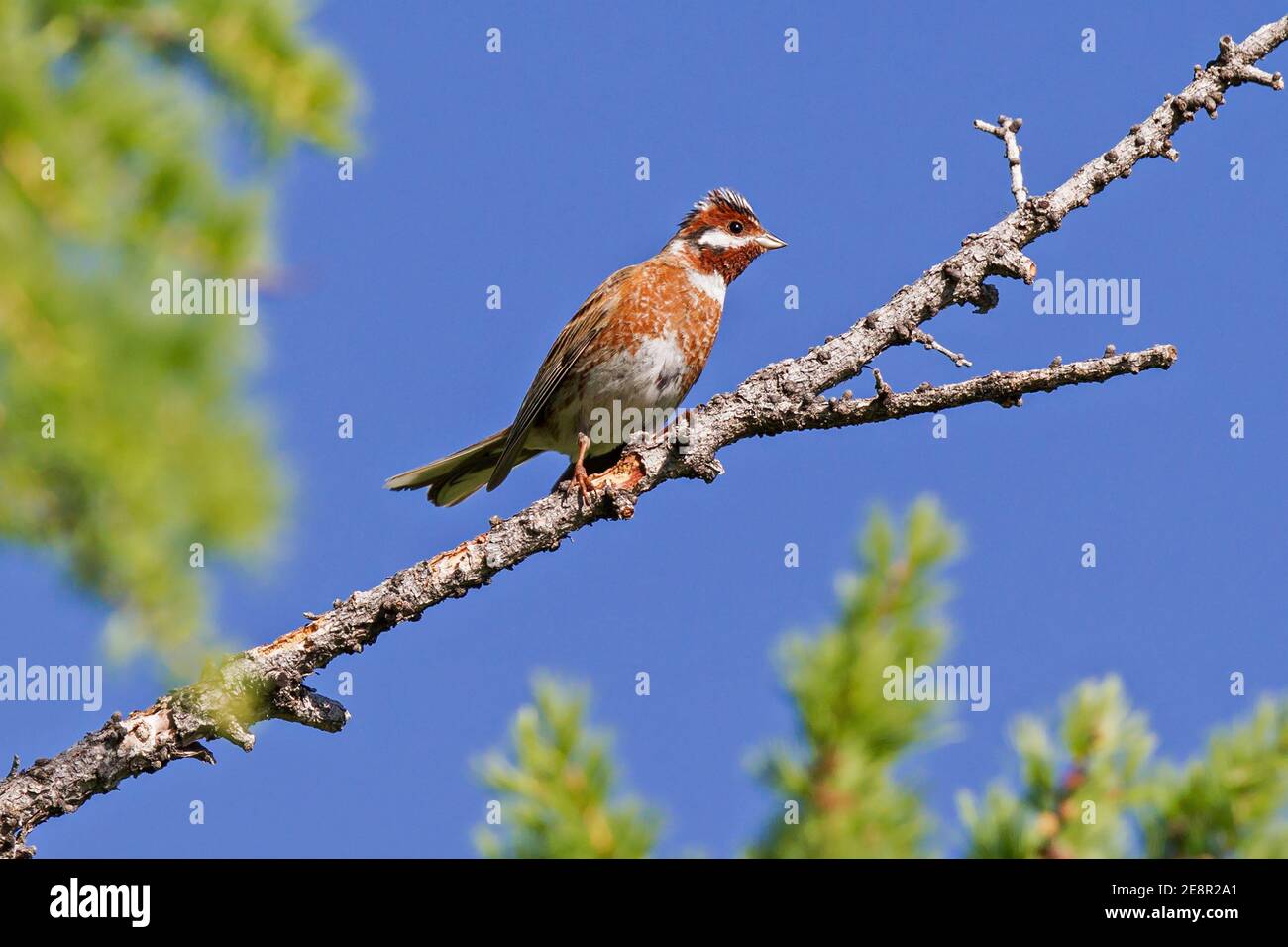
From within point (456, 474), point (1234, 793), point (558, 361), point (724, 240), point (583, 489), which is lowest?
point (1234, 793)

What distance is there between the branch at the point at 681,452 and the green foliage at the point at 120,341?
2.99m

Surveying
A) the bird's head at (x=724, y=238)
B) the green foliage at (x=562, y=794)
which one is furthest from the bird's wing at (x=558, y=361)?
the green foliage at (x=562, y=794)

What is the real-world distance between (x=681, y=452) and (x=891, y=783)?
3.48m

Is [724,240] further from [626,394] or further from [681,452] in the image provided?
[681,452]

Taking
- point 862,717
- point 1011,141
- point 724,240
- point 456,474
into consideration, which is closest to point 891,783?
point 862,717

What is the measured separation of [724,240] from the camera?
334 inches

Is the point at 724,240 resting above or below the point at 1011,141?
above

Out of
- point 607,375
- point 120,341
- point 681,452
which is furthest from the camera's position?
point 607,375

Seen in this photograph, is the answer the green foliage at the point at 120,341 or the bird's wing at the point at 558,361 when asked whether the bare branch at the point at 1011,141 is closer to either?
the bird's wing at the point at 558,361

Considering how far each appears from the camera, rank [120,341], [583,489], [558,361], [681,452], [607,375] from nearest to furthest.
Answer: [120,341] < [583,489] < [681,452] < [607,375] < [558,361]
